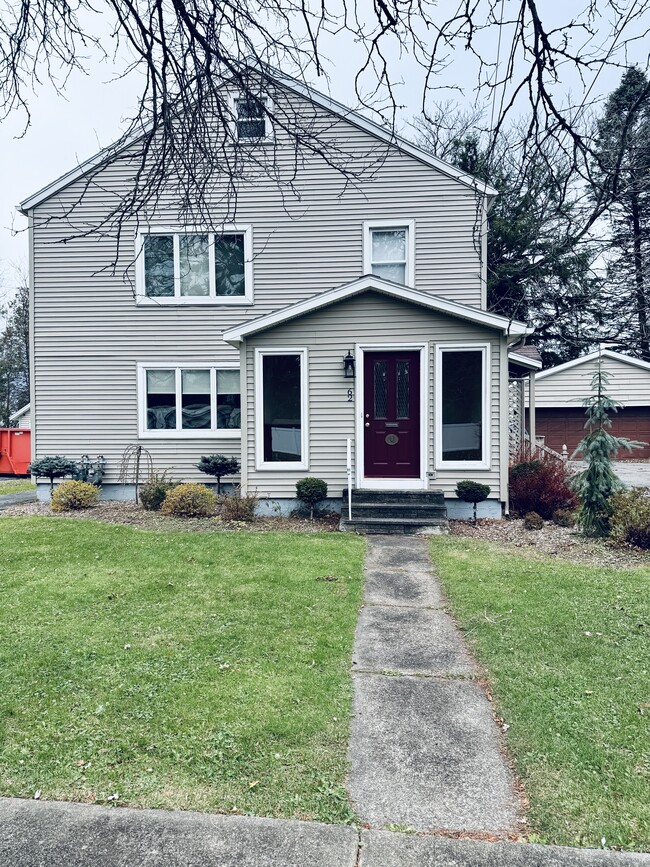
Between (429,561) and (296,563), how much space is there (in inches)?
69.2

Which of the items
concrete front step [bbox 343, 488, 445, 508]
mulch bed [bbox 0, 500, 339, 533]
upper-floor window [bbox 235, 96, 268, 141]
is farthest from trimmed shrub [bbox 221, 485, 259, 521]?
upper-floor window [bbox 235, 96, 268, 141]

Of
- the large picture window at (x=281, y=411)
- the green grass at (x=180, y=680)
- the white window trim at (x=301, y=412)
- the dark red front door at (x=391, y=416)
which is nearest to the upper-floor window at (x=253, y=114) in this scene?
the green grass at (x=180, y=680)

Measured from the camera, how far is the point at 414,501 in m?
9.40

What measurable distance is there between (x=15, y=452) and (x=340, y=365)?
14142 mm

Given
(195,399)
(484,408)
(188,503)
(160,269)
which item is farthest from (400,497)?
(160,269)

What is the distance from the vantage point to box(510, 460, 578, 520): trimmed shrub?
9789 mm

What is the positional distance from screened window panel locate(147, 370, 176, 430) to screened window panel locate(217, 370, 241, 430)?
1.02 m

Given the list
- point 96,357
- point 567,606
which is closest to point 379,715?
point 567,606

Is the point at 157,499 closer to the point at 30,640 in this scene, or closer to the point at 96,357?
the point at 96,357

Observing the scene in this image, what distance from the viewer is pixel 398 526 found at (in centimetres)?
892

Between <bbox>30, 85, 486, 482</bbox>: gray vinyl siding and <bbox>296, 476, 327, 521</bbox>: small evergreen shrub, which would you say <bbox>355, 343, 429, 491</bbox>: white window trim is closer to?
<bbox>296, 476, 327, 521</bbox>: small evergreen shrub

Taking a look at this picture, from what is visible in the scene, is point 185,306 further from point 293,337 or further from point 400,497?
point 400,497

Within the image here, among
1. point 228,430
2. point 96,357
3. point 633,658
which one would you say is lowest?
point 633,658

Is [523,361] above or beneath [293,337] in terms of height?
beneath
